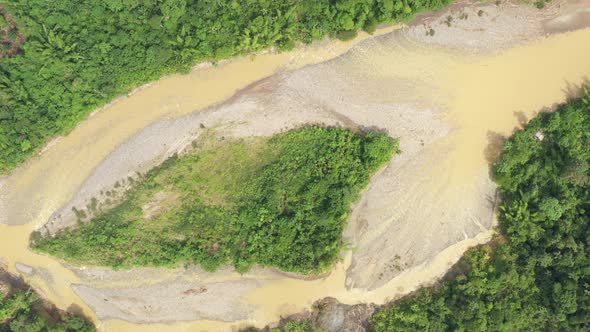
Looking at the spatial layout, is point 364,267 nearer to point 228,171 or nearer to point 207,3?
point 228,171

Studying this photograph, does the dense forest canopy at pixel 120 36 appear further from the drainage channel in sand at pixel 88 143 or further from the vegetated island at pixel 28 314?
the vegetated island at pixel 28 314

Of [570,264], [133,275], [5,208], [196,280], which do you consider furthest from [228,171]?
[570,264]

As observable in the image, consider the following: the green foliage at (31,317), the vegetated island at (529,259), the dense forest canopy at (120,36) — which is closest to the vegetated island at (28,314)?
the green foliage at (31,317)

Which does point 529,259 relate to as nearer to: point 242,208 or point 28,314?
point 242,208

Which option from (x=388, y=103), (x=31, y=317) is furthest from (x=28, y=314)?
(x=388, y=103)

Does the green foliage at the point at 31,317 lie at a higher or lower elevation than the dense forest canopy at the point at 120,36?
lower

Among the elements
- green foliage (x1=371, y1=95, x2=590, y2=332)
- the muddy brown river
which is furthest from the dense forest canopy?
green foliage (x1=371, y1=95, x2=590, y2=332)
